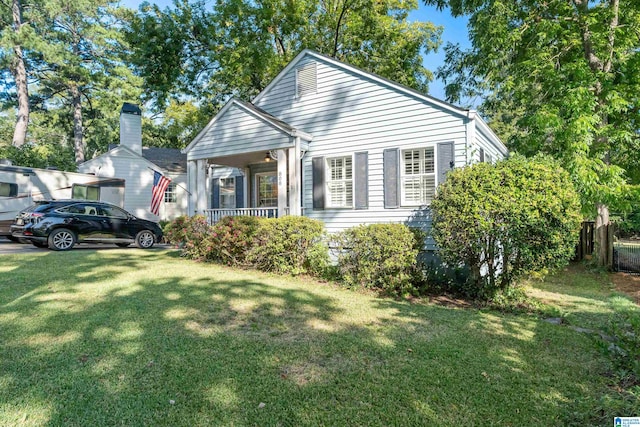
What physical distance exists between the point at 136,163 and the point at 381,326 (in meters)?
19.4

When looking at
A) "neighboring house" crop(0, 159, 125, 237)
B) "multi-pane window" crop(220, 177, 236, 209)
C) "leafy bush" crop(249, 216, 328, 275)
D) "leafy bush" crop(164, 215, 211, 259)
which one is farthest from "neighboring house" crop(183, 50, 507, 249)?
"neighboring house" crop(0, 159, 125, 237)

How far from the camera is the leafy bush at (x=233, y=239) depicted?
8.73 metres

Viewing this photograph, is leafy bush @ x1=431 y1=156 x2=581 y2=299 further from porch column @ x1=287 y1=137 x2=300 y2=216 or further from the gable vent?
the gable vent

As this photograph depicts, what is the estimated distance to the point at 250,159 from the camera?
1202cm

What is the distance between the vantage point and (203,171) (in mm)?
11383

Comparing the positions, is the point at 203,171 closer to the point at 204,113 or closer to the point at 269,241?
the point at 269,241

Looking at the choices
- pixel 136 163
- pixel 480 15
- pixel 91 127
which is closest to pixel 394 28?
pixel 480 15

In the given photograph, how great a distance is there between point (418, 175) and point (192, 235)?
6.38 metres

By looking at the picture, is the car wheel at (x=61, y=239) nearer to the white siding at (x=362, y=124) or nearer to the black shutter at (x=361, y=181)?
the white siding at (x=362, y=124)

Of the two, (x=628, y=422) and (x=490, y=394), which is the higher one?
(x=628, y=422)

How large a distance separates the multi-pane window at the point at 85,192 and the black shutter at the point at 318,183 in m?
12.3

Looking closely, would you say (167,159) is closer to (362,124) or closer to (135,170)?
(135,170)

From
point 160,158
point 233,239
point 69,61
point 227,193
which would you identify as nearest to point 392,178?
point 233,239

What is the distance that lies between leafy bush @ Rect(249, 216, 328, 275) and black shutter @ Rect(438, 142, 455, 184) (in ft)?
10.2
